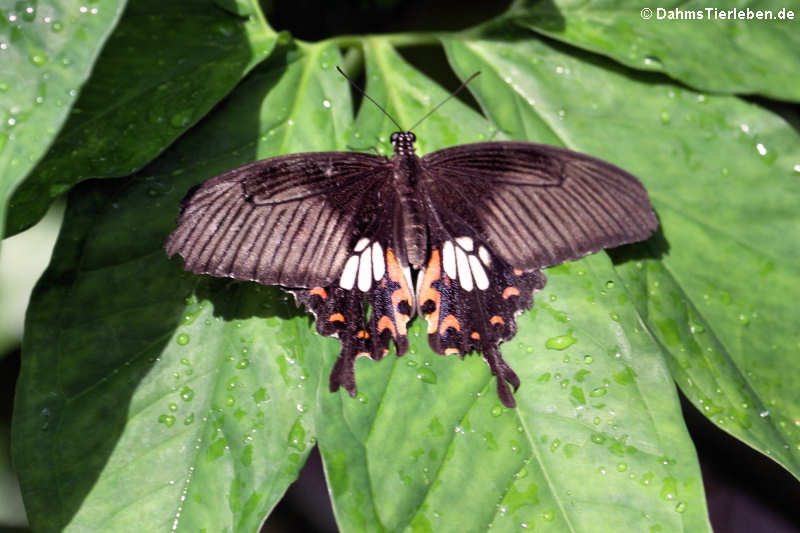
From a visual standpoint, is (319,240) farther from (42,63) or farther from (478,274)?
(42,63)

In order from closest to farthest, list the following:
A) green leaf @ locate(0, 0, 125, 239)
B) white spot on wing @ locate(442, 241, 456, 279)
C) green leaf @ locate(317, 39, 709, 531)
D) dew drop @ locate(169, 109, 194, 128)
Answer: green leaf @ locate(0, 0, 125, 239), green leaf @ locate(317, 39, 709, 531), dew drop @ locate(169, 109, 194, 128), white spot on wing @ locate(442, 241, 456, 279)

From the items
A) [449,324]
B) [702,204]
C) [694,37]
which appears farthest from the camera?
[694,37]

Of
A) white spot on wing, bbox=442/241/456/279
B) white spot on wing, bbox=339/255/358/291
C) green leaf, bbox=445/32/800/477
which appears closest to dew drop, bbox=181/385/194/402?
white spot on wing, bbox=339/255/358/291

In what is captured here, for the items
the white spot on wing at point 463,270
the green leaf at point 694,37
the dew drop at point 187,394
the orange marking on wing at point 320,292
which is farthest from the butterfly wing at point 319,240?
the green leaf at point 694,37

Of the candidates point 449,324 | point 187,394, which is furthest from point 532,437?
point 187,394

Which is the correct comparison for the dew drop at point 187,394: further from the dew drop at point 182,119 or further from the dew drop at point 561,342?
the dew drop at point 561,342

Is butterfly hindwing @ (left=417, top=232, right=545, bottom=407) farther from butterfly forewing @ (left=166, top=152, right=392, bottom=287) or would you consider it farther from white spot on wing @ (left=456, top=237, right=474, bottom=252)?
butterfly forewing @ (left=166, top=152, right=392, bottom=287)

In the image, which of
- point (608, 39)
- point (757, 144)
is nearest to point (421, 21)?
point (608, 39)

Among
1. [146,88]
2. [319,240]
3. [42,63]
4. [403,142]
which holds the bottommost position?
[319,240]
